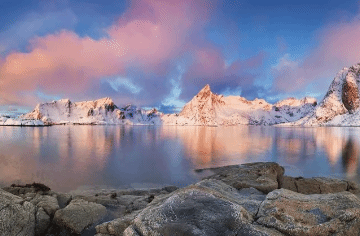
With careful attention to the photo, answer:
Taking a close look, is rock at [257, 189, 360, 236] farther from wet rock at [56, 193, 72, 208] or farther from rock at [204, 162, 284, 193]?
wet rock at [56, 193, 72, 208]

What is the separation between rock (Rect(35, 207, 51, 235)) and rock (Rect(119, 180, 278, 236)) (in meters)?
3.87

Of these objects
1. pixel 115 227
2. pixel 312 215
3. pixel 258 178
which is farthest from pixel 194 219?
pixel 258 178

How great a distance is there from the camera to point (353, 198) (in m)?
6.24

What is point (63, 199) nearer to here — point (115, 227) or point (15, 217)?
point (15, 217)

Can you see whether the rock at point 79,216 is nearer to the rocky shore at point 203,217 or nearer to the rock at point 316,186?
the rocky shore at point 203,217

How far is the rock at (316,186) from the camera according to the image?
14109 millimetres

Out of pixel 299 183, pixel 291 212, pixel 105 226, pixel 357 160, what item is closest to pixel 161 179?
pixel 299 183

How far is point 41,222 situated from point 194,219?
5.78 meters

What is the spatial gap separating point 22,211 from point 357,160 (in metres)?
37.6

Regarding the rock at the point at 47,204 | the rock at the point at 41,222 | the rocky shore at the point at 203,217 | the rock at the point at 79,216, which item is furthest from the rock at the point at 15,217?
the rock at the point at 79,216

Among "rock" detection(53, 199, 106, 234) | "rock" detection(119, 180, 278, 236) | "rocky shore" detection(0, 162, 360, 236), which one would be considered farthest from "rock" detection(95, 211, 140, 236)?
"rock" detection(53, 199, 106, 234)

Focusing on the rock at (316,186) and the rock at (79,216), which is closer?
the rock at (79,216)

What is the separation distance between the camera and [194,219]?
17.6ft

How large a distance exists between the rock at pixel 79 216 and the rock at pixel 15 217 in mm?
845
